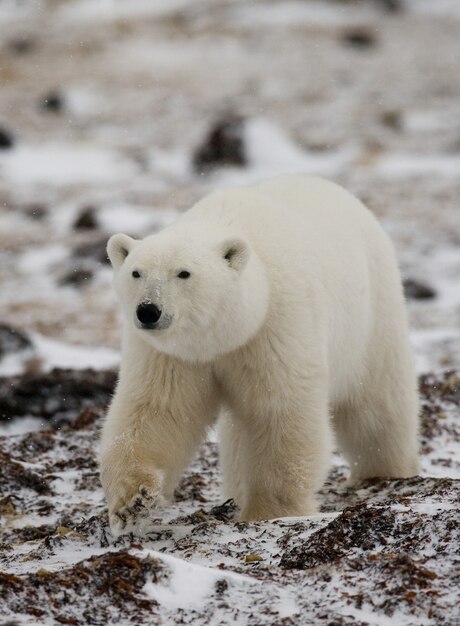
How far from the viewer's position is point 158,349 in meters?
4.36

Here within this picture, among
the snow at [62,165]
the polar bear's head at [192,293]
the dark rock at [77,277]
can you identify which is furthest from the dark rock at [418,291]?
the snow at [62,165]

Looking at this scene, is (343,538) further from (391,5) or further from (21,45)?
(391,5)

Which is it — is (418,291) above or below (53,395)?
above

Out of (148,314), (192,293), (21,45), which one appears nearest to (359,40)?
(21,45)

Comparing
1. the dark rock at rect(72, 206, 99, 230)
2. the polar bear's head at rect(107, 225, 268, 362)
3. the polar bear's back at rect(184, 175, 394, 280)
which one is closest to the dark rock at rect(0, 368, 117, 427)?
the polar bear's back at rect(184, 175, 394, 280)

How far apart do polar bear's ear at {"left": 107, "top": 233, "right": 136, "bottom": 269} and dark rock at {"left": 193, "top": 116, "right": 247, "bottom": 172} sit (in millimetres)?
15012

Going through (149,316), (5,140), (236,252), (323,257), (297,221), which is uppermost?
(5,140)

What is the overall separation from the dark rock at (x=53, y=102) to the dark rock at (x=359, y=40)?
8.31 m

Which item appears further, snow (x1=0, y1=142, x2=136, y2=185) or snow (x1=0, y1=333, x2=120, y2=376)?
snow (x1=0, y1=142, x2=136, y2=185)

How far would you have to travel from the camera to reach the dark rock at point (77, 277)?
13.1 m

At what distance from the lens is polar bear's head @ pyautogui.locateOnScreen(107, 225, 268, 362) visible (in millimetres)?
4098

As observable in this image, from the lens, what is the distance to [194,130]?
2256 centimetres

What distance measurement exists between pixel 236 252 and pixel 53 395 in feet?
13.8

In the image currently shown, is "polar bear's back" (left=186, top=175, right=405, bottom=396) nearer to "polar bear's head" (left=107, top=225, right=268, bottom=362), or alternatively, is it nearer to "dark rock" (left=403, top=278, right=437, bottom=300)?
"polar bear's head" (left=107, top=225, right=268, bottom=362)
